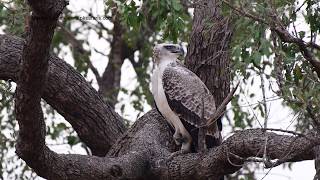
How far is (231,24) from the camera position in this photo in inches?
247

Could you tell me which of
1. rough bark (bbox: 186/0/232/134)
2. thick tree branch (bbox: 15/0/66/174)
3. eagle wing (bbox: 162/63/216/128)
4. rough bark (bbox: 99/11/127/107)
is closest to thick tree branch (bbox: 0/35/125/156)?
eagle wing (bbox: 162/63/216/128)

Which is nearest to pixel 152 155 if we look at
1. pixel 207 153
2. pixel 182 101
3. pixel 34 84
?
pixel 182 101

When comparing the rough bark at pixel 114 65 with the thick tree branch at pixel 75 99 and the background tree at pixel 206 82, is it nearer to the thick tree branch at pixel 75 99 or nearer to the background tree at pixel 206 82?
the background tree at pixel 206 82

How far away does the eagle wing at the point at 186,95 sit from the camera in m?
6.54

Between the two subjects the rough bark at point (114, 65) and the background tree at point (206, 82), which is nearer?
the background tree at point (206, 82)

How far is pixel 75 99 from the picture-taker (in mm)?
6812

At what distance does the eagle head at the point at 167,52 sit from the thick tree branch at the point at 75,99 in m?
0.59

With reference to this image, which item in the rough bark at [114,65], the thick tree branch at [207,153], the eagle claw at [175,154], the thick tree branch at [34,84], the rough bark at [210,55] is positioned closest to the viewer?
the thick tree branch at [34,84]

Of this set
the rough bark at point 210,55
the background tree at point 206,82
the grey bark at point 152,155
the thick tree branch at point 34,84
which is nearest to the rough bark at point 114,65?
the background tree at point 206,82

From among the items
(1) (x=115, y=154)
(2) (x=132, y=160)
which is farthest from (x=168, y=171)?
(1) (x=115, y=154)

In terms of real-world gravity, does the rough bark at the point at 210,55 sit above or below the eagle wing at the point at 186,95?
above

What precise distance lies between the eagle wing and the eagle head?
32 cm

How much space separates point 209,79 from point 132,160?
4.20 feet

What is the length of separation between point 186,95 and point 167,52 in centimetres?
52
